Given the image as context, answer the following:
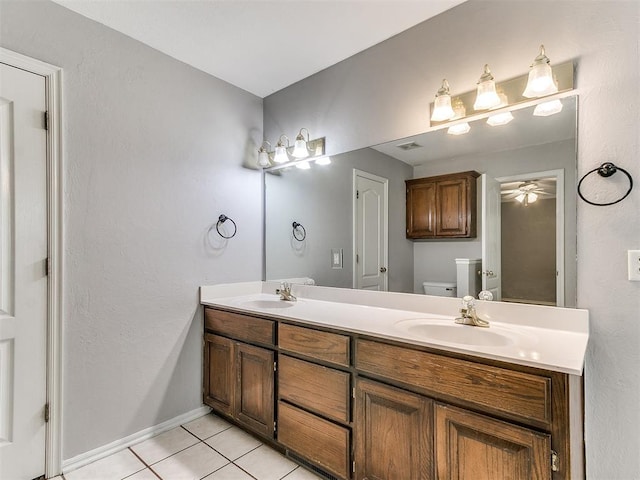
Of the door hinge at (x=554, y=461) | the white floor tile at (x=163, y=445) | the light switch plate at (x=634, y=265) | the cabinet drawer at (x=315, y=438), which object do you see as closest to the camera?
the door hinge at (x=554, y=461)

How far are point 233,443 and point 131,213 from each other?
1.49 meters

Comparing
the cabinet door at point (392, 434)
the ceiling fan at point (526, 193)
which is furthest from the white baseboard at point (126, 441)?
the ceiling fan at point (526, 193)

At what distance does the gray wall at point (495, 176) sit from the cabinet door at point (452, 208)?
0.18 feet

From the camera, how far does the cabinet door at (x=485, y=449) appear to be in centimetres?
101

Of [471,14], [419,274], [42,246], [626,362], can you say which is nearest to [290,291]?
[419,274]

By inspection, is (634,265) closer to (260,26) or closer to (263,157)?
(260,26)

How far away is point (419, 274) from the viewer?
1.84 metres

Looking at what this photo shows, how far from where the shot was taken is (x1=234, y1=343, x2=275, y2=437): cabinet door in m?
1.78

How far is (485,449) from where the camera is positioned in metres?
1.10

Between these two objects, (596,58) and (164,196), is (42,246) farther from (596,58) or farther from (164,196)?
(596,58)

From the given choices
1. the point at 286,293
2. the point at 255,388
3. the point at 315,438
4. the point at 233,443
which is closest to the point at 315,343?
the point at 315,438

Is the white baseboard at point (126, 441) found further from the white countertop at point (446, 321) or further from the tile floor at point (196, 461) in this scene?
the white countertop at point (446, 321)

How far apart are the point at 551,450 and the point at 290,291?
1661 mm

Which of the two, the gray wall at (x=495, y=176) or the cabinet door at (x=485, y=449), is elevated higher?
the gray wall at (x=495, y=176)
